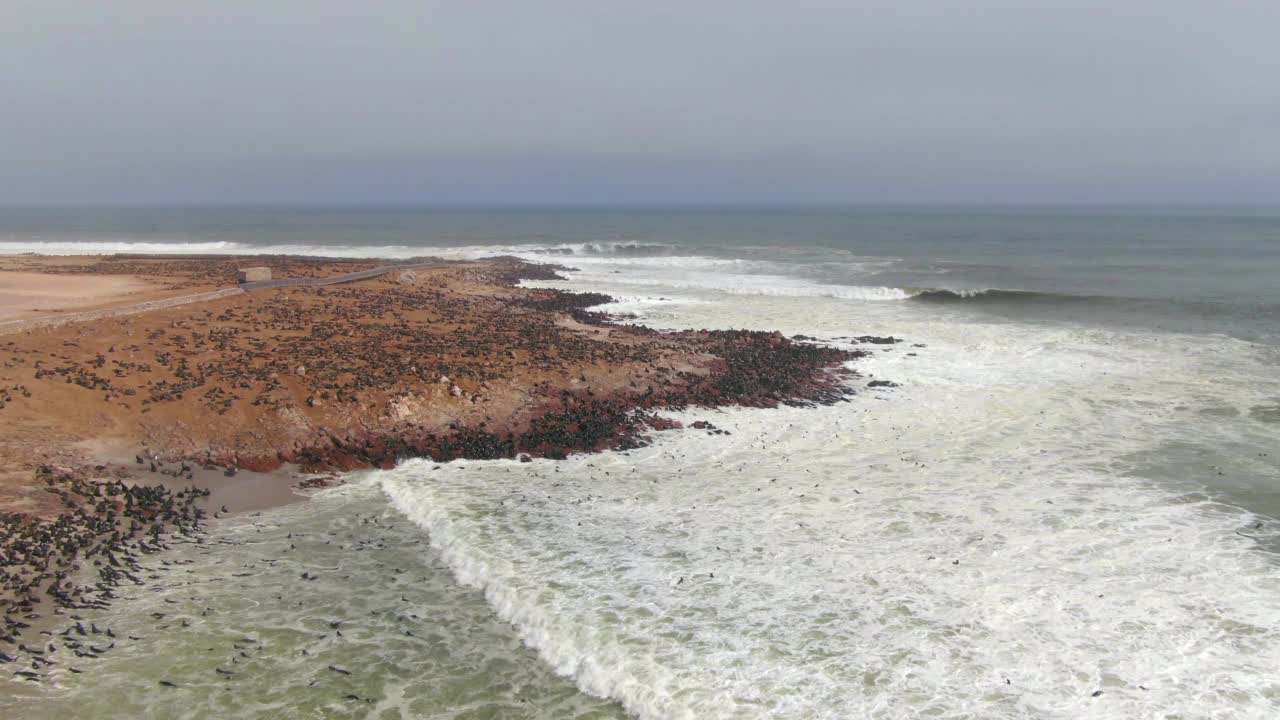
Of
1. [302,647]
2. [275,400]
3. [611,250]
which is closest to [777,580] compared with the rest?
[302,647]

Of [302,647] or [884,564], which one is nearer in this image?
[302,647]

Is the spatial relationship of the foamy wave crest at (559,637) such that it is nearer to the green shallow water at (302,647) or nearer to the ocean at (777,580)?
the ocean at (777,580)

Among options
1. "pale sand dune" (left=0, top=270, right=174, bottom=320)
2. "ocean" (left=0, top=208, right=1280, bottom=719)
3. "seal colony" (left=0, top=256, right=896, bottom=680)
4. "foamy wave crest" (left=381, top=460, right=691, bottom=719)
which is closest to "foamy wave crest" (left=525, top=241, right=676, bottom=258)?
"pale sand dune" (left=0, top=270, right=174, bottom=320)

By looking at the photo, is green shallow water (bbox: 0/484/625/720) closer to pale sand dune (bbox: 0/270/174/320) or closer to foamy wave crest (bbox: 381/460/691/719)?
foamy wave crest (bbox: 381/460/691/719)

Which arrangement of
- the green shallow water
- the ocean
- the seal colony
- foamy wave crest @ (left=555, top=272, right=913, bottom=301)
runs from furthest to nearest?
foamy wave crest @ (left=555, top=272, right=913, bottom=301) → the seal colony → the ocean → the green shallow water

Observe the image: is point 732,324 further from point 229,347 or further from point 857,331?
point 229,347

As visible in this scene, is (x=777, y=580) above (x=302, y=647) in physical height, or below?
above

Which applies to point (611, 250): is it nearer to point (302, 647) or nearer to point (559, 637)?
point (559, 637)

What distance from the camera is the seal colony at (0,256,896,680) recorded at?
1138cm

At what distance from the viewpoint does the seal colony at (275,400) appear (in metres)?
11.4

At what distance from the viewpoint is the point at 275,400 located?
16.3 metres

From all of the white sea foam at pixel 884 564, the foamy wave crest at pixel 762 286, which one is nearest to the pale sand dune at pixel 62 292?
the white sea foam at pixel 884 564

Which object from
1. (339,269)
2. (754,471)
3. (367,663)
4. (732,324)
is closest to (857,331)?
(732,324)

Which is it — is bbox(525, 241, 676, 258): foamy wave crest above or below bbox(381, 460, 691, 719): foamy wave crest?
above
